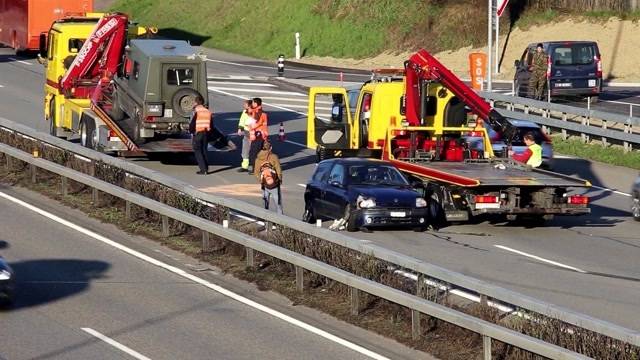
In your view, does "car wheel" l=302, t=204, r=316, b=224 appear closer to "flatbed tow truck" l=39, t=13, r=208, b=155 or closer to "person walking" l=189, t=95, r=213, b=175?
"person walking" l=189, t=95, r=213, b=175

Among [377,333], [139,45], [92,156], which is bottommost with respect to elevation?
[377,333]

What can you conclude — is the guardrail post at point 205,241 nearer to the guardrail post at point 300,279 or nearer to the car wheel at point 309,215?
the guardrail post at point 300,279

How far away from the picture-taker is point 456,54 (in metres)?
56.8

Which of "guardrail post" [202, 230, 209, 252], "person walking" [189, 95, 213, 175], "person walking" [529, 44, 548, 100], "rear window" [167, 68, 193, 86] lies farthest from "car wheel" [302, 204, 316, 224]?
"person walking" [529, 44, 548, 100]

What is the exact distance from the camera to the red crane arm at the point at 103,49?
34.5 metres

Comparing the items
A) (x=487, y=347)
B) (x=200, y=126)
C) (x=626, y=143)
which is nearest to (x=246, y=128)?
(x=200, y=126)

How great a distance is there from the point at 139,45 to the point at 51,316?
16403 millimetres

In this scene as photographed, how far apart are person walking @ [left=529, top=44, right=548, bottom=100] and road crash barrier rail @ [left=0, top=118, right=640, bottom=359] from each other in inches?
727

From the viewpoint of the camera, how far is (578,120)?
39.6 m

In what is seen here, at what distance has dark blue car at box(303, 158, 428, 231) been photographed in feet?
78.1

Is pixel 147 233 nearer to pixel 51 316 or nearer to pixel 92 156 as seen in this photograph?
pixel 92 156

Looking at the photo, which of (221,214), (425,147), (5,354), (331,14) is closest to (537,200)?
(425,147)

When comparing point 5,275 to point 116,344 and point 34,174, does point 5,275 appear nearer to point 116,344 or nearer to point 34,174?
point 116,344

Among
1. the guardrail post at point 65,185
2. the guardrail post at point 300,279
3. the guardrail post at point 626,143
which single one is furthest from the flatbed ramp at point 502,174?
the guardrail post at point 626,143
